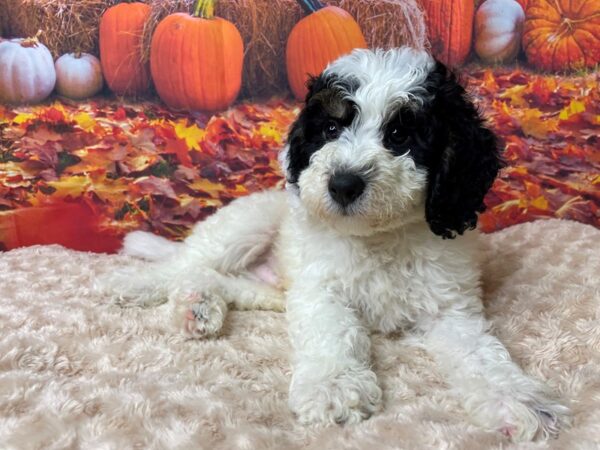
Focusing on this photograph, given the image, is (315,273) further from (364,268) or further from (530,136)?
(530,136)

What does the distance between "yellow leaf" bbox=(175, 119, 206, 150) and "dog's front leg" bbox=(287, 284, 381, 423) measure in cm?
141

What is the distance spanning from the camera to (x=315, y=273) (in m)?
2.02

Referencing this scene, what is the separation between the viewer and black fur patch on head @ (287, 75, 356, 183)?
1869 mm

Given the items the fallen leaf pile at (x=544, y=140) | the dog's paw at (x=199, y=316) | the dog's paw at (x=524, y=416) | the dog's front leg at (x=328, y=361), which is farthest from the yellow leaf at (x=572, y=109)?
the dog's paw at (x=199, y=316)

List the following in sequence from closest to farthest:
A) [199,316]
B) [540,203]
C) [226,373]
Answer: [226,373]
[199,316]
[540,203]

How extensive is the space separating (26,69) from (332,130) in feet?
6.67

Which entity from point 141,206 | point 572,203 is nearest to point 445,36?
point 572,203

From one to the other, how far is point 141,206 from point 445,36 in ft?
6.25

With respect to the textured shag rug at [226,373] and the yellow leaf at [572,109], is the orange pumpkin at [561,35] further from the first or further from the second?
the textured shag rug at [226,373]

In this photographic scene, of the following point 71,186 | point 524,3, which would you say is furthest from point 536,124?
point 71,186

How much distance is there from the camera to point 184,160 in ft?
10.6

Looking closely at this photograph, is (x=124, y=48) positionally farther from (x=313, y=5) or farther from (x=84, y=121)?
(x=313, y=5)

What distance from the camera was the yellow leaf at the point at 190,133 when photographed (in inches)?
125

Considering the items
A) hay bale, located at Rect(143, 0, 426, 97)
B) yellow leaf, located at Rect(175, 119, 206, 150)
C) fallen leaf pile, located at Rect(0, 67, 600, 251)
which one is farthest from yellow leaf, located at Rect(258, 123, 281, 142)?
yellow leaf, located at Rect(175, 119, 206, 150)
